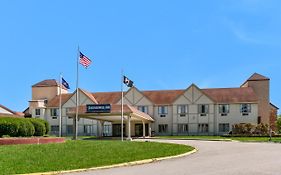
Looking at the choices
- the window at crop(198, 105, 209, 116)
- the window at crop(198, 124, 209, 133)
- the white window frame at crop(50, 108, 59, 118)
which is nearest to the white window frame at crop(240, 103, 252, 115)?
the window at crop(198, 105, 209, 116)

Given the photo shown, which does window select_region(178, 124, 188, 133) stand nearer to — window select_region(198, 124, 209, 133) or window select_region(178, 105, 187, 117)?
window select_region(178, 105, 187, 117)

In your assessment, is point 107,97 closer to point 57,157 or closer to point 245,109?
point 245,109

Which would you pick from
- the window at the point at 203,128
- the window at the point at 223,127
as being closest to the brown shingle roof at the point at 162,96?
the window at the point at 203,128

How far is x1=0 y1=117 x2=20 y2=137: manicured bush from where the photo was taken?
24567mm

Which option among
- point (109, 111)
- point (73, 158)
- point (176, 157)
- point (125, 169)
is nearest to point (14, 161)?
point (73, 158)

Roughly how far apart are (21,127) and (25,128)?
0.54 meters

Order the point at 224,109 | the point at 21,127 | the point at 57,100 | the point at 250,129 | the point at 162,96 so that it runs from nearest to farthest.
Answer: the point at 21,127, the point at 250,129, the point at 224,109, the point at 162,96, the point at 57,100

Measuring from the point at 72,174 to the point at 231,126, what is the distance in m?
52.4

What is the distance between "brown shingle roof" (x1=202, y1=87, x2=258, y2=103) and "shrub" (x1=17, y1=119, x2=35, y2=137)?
139ft

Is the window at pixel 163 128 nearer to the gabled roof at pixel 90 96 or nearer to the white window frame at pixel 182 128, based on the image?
the white window frame at pixel 182 128

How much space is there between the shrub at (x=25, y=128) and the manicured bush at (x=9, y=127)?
352mm

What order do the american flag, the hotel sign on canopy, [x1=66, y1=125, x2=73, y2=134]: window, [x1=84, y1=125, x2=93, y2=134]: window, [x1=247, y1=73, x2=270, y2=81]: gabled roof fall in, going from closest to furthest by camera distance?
the american flag
the hotel sign on canopy
[x1=84, y1=125, x2=93, y2=134]: window
[x1=66, y1=125, x2=73, y2=134]: window
[x1=247, y1=73, x2=270, y2=81]: gabled roof

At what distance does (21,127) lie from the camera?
25.9 metres

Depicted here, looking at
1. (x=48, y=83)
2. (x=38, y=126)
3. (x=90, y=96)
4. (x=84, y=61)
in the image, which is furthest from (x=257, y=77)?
(x=38, y=126)
